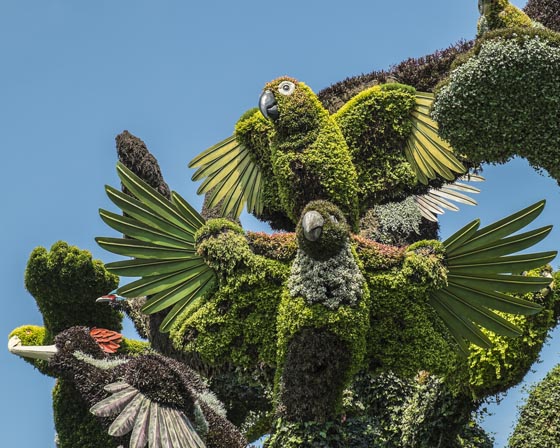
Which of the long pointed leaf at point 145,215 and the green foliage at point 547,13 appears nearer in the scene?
the long pointed leaf at point 145,215

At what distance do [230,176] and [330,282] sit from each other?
94.3 inches

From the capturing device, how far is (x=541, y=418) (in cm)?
1045

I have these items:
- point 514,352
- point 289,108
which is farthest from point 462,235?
point 289,108

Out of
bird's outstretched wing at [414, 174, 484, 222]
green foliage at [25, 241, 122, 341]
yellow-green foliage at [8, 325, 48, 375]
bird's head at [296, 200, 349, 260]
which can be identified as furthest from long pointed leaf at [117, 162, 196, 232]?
bird's outstretched wing at [414, 174, 484, 222]

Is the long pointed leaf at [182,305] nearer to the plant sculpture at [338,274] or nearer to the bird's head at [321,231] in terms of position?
the plant sculpture at [338,274]

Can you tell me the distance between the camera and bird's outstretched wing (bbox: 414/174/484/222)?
1384cm

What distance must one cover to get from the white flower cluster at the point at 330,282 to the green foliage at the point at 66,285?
3.46 m

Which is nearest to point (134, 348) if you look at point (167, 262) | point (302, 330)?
point (167, 262)

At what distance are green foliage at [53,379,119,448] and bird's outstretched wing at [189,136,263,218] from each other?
2.43 m

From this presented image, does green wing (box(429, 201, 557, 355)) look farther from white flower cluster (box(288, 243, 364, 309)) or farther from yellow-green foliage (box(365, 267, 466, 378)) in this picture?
white flower cluster (box(288, 243, 364, 309))

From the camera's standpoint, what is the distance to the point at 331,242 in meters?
9.19

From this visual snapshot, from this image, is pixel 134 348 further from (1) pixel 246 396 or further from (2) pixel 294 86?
(2) pixel 294 86

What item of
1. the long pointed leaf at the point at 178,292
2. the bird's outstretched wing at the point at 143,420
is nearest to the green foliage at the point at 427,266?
the long pointed leaf at the point at 178,292

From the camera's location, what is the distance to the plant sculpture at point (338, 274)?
9.18 meters
